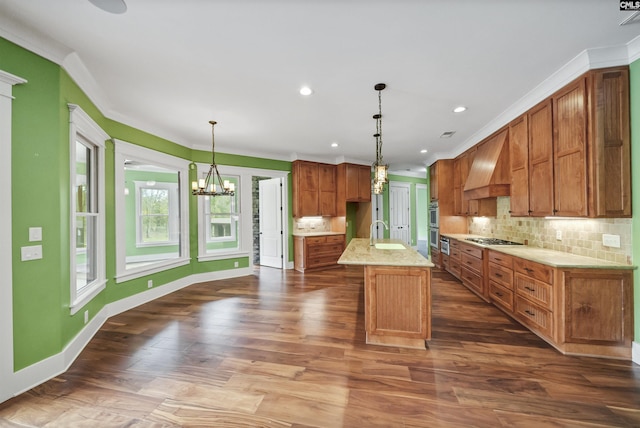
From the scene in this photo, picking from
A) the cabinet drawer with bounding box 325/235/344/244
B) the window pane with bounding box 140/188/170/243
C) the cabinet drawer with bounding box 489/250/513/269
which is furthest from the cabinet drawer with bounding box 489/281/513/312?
the window pane with bounding box 140/188/170/243

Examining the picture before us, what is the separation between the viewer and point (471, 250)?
4219 millimetres

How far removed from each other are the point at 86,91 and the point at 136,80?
55 centimetres

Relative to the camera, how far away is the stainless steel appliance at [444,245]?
17.8 ft

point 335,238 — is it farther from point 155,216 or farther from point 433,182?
point 155,216

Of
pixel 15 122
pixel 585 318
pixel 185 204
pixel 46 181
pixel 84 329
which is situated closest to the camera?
pixel 15 122

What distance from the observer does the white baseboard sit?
194 centimetres

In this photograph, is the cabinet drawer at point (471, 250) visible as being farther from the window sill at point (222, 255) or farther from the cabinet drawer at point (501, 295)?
the window sill at point (222, 255)

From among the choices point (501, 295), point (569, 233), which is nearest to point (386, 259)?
point (501, 295)

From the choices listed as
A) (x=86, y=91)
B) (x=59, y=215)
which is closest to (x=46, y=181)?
(x=59, y=215)

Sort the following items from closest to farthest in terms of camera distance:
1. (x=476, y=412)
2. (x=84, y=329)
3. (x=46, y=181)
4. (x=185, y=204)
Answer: (x=476, y=412)
(x=46, y=181)
(x=84, y=329)
(x=185, y=204)

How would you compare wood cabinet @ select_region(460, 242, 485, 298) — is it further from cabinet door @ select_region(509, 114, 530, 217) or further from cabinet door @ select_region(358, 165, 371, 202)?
cabinet door @ select_region(358, 165, 371, 202)

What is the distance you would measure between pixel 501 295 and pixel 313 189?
4204 millimetres

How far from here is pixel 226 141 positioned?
191 inches

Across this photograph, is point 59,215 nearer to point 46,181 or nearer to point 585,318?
point 46,181
